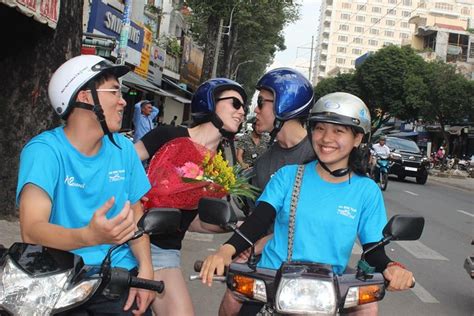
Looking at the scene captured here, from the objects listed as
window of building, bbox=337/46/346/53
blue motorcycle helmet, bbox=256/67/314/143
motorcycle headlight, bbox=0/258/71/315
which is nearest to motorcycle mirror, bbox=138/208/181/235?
motorcycle headlight, bbox=0/258/71/315

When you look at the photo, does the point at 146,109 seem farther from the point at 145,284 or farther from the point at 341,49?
the point at 341,49

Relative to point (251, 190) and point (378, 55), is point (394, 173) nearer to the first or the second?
point (251, 190)

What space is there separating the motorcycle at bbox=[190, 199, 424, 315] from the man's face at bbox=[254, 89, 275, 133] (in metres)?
1.12

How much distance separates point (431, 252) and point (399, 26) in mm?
146799

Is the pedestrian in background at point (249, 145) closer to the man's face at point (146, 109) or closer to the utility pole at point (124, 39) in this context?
the man's face at point (146, 109)

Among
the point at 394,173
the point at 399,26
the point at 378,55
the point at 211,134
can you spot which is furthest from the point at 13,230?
the point at 399,26

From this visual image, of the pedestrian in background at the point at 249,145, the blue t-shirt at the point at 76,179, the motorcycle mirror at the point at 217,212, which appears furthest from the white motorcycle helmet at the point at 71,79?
the pedestrian in background at the point at 249,145

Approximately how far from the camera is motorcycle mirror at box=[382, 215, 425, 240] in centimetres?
237

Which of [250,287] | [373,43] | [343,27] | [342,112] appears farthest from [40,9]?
[343,27]

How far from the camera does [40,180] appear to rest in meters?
2.22

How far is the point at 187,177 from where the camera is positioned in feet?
9.80

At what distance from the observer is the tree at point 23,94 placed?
7.36 m

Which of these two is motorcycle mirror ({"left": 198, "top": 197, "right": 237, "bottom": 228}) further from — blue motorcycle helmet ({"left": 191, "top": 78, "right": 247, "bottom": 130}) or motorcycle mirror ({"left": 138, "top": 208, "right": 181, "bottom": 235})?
blue motorcycle helmet ({"left": 191, "top": 78, "right": 247, "bottom": 130})

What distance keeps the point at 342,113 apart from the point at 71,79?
3.75 ft
